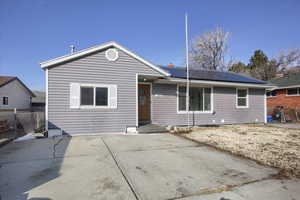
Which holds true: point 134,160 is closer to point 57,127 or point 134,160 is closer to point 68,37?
point 57,127

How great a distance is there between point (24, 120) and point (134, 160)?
7.20m

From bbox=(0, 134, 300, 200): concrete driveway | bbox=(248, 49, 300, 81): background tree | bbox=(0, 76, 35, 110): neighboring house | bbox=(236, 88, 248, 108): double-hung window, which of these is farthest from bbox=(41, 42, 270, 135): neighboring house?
bbox=(248, 49, 300, 81): background tree

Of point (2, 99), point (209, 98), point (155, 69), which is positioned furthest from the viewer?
point (2, 99)

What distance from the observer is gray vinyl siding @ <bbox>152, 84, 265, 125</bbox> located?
28.5ft

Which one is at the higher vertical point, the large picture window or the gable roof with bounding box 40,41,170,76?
the gable roof with bounding box 40,41,170,76

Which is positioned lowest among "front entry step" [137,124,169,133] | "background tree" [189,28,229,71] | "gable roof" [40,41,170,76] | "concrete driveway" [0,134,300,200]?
"concrete driveway" [0,134,300,200]

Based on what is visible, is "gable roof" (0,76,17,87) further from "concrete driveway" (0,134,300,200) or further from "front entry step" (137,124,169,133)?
"front entry step" (137,124,169,133)

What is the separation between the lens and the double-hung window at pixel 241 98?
10.4m

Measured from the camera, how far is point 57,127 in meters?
6.59

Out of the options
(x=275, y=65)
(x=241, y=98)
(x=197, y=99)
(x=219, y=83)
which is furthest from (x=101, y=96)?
(x=275, y=65)

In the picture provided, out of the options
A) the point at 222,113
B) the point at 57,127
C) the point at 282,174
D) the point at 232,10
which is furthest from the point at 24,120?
the point at 232,10

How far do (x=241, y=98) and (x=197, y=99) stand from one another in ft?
11.2

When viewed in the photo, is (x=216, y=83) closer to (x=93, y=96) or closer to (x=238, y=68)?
(x=93, y=96)

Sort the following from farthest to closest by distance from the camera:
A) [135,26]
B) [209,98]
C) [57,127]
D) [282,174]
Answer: [135,26], [209,98], [57,127], [282,174]
